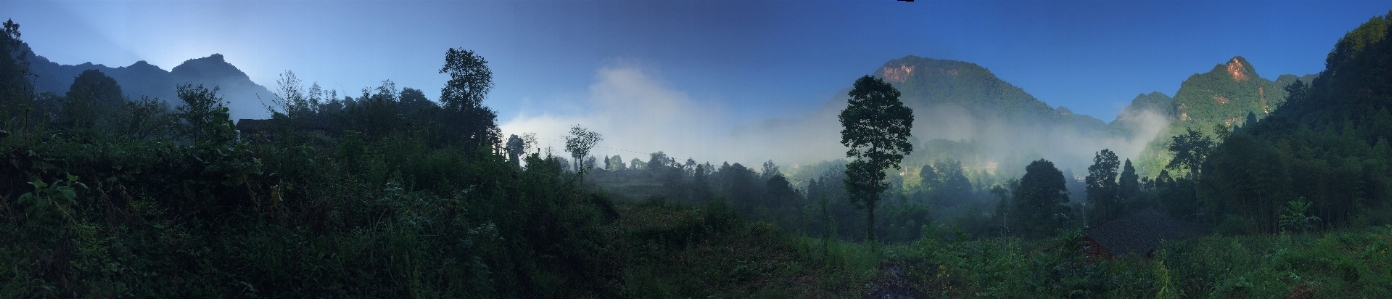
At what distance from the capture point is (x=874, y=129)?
2138 centimetres

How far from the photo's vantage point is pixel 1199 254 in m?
8.31

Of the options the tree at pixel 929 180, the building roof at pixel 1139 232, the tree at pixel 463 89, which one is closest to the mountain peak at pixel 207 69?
the tree at pixel 463 89

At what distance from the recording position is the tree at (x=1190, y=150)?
162ft

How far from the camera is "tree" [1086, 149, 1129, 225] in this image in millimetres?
45906

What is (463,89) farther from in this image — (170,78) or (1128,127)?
(1128,127)

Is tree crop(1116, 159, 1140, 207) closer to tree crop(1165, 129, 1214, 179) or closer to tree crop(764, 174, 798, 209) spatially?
tree crop(1165, 129, 1214, 179)

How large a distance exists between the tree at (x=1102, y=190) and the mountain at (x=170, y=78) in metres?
59.0

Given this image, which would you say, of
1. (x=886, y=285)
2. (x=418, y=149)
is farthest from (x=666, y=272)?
(x=418, y=149)

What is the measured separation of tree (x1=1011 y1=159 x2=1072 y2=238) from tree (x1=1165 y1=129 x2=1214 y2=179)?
53.5 ft

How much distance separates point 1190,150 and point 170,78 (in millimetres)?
91854

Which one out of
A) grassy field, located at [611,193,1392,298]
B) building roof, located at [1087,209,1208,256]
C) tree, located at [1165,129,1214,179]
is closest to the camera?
grassy field, located at [611,193,1392,298]

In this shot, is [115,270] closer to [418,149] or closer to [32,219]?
[32,219]

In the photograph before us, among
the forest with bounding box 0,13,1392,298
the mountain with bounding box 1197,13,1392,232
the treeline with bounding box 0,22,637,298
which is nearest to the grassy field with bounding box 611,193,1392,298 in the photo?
the forest with bounding box 0,13,1392,298

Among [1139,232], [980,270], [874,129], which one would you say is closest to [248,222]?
[980,270]
